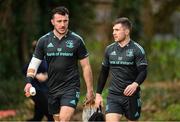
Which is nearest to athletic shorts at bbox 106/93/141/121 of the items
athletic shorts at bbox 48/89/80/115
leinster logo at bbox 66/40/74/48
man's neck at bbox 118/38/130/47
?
athletic shorts at bbox 48/89/80/115

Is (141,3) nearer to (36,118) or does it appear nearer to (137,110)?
(36,118)

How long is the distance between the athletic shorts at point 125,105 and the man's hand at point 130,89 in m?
0.16

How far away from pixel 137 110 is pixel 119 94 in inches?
15.1

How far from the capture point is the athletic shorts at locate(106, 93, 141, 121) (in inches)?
402

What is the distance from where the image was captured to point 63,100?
34.1 feet

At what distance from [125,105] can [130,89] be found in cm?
36

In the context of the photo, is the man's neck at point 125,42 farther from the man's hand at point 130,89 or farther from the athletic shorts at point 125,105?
the athletic shorts at point 125,105

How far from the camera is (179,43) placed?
2644cm

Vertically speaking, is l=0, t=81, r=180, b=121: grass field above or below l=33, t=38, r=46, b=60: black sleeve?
below

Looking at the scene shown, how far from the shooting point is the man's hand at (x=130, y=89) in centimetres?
999

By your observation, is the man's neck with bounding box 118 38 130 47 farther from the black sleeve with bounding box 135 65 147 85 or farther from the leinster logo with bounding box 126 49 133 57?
the black sleeve with bounding box 135 65 147 85

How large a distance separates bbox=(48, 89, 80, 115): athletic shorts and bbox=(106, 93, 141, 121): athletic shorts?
54 centimetres

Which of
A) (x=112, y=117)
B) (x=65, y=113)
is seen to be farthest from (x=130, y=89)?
(x=65, y=113)

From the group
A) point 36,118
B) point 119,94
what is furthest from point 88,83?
point 36,118
